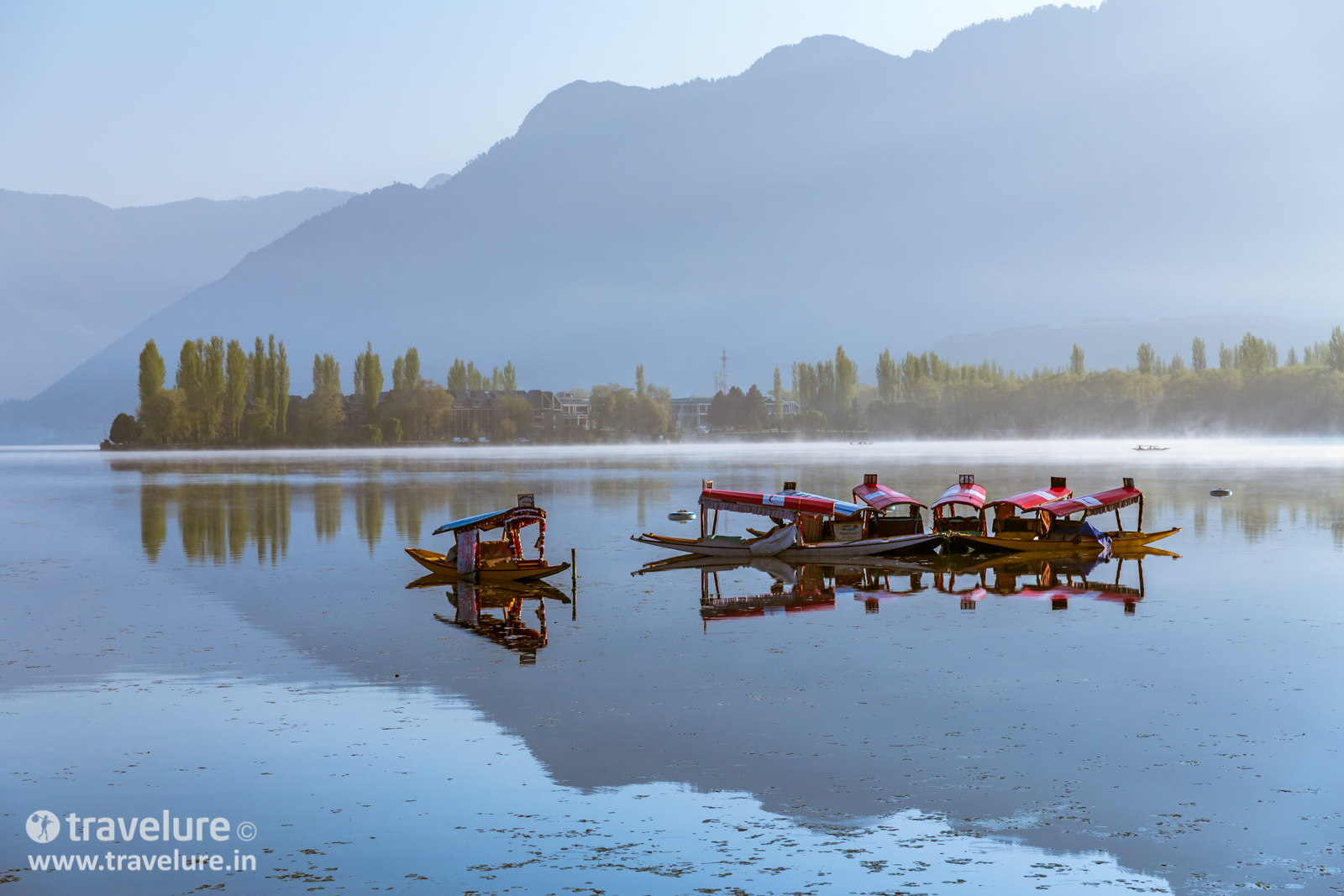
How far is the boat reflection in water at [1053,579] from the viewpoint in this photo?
1473 inches

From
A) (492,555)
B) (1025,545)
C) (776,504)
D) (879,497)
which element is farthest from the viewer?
(879,497)

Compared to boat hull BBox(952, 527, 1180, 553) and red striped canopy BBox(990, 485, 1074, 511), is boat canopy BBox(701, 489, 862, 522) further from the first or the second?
red striped canopy BBox(990, 485, 1074, 511)

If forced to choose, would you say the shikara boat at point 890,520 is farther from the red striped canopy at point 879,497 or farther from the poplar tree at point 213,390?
the poplar tree at point 213,390

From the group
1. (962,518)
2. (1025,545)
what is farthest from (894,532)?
(1025,545)

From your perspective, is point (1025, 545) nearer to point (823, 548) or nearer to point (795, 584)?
point (823, 548)

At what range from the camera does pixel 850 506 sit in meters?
49.5

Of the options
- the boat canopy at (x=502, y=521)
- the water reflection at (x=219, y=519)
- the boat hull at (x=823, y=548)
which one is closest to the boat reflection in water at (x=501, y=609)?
the boat canopy at (x=502, y=521)

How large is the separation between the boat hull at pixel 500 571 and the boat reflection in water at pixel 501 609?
0.19m

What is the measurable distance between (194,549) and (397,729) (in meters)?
35.0

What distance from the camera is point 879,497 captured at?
52.7 metres

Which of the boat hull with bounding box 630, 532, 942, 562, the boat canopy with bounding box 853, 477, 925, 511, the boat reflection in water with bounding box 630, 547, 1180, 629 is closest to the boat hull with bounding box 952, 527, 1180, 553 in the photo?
the boat reflection in water with bounding box 630, 547, 1180, 629

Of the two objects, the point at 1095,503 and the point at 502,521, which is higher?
the point at 502,521

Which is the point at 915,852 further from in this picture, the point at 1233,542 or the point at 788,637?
the point at 1233,542

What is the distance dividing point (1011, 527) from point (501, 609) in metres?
24.5
